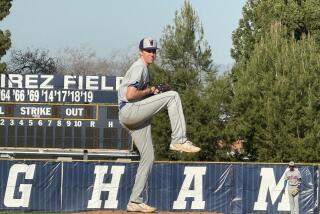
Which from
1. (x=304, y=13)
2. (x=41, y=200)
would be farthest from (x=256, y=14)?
(x=41, y=200)

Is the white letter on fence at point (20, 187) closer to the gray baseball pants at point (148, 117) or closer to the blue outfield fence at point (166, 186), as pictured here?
the blue outfield fence at point (166, 186)

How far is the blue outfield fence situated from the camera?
88.4 feet

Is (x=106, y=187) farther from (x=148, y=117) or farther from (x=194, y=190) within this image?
(x=148, y=117)

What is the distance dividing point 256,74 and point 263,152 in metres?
Answer: 3.94

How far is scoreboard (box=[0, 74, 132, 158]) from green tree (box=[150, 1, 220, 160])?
5010 millimetres

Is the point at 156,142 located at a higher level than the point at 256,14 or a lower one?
lower

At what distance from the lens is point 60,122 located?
3198 centimetres

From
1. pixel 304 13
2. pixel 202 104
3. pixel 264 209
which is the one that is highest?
pixel 304 13

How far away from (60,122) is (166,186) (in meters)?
6.26

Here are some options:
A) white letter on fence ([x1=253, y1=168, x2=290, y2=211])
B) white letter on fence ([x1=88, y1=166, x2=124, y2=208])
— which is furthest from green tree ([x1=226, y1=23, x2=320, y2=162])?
white letter on fence ([x1=88, y1=166, x2=124, y2=208])

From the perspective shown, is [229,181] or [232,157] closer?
[229,181]

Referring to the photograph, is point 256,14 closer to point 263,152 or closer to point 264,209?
point 263,152

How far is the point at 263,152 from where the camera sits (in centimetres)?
3581

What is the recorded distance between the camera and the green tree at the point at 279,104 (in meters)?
35.5
